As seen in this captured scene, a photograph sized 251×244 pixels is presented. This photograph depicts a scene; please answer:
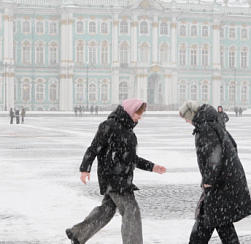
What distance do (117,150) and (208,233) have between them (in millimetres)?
1053

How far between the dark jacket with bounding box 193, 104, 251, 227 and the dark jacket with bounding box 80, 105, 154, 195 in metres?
0.62

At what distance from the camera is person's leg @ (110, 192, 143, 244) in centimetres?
542

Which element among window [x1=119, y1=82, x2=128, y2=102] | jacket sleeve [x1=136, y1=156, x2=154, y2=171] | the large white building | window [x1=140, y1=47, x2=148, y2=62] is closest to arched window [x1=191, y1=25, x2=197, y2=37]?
the large white building

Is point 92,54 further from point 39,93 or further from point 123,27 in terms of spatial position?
point 39,93

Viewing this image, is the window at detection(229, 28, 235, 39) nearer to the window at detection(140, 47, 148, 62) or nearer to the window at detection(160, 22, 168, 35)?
the window at detection(160, 22, 168, 35)

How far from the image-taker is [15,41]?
73.2 meters

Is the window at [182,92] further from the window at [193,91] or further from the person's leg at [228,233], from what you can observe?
the person's leg at [228,233]

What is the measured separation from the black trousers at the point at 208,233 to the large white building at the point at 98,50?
214 feet

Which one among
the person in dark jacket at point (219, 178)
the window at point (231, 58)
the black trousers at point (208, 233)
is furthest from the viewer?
the window at point (231, 58)

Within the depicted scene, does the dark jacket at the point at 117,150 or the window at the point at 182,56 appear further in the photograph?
the window at the point at 182,56

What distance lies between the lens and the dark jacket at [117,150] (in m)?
5.45

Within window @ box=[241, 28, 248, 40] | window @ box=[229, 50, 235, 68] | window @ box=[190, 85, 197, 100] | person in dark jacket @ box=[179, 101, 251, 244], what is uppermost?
window @ box=[241, 28, 248, 40]

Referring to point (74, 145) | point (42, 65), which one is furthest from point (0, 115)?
point (74, 145)

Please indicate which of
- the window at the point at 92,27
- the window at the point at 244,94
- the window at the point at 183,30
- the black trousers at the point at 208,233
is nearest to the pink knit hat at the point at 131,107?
the black trousers at the point at 208,233
